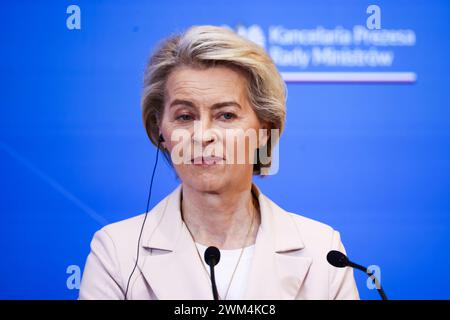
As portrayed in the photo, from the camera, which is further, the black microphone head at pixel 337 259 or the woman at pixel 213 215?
the woman at pixel 213 215

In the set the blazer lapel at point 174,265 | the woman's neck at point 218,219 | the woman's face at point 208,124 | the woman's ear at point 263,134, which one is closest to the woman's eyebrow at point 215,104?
the woman's face at point 208,124

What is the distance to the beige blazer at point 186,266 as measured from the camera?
2145 mm

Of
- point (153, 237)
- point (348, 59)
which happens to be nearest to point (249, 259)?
point (153, 237)

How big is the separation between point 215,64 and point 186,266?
0.68 meters

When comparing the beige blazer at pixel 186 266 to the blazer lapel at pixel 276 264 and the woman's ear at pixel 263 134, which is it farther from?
the woman's ear at pixel 263 134

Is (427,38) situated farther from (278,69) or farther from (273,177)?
(273,177)

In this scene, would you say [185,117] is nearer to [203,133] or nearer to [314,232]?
[203,133]

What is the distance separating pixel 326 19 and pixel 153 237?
1.07m

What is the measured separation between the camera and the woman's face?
7.22 ft

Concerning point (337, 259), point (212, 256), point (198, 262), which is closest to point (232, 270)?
point (198, 262)

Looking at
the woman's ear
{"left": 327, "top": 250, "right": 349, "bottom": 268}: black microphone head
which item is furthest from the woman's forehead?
{"left": 327, "top": 250, "right": 349, "bottom": 268}: black microphone head

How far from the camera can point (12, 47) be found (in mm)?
2506

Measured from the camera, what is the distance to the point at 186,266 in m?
2.17
